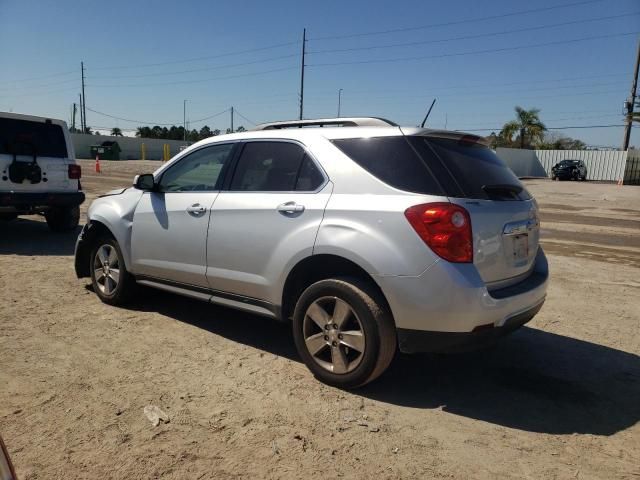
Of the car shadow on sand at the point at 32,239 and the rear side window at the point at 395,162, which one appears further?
the car shadow on sand at the point at 32,239

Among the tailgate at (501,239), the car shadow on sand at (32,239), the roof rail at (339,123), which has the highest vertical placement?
the roof rail at (339,123)

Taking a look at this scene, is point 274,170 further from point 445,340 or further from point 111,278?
point 111,278

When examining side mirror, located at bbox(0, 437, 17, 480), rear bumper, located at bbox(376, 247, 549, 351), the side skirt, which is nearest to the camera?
side mirror, located at bbox(0, 437, 17, 480)

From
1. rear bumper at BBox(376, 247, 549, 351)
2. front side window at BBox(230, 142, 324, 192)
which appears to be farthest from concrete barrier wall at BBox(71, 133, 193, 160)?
rear bumper at BBox(376, 247, 549, 351)

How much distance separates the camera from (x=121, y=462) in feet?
8.63

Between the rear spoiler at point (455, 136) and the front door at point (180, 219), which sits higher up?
the rear spoiler at point (455, 136)

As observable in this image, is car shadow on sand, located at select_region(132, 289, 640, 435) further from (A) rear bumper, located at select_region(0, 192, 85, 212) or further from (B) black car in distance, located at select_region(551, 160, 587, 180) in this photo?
(B) black car in distance, located at select_region(551, 160, 587, 180)

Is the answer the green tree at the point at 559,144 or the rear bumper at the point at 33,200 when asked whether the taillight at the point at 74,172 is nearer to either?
the rear bumper at the point at 33,200

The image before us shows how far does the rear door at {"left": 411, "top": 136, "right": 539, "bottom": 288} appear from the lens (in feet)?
10.6

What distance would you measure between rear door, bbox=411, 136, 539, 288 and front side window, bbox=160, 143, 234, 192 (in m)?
1.80

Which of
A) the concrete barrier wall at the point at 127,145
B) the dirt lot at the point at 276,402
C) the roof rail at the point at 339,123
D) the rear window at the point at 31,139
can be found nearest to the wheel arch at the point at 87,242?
the dirt lot at the point at 276,402

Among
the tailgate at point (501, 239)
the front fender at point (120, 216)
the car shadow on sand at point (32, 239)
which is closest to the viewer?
the tailgate at point (501, 239)

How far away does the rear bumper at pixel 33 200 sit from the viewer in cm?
803

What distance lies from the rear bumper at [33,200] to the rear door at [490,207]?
7.10 m
